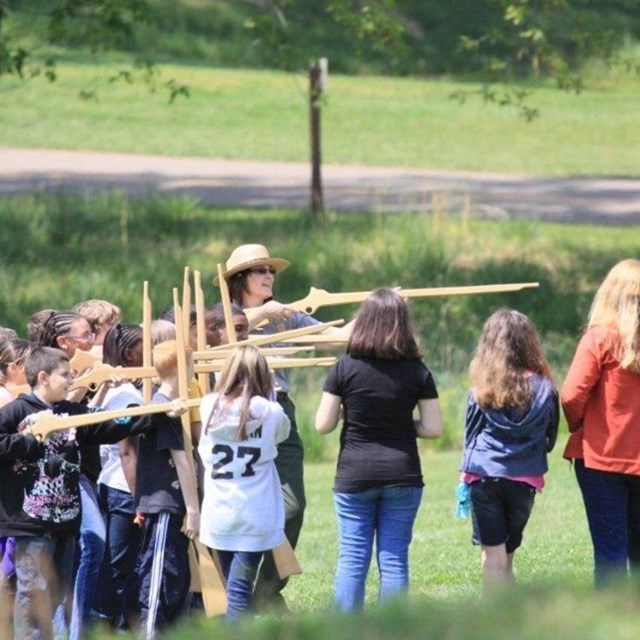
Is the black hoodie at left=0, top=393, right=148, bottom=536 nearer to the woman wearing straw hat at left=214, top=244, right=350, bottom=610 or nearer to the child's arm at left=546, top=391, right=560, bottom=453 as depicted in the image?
the woman wearing straw hat at left=214, top=244, right=350, bottom=610

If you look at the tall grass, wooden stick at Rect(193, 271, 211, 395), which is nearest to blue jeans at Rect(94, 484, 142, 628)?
wooden stick at Rect(193, 271, 211, 395)

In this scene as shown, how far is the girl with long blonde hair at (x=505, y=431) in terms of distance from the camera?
663cm

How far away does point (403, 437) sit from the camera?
260 inches

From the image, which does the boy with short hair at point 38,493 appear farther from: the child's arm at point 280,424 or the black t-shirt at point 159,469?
the child's arm at point 280,424

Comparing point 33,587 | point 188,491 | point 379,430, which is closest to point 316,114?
point 379,430

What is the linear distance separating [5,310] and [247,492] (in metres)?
12.8

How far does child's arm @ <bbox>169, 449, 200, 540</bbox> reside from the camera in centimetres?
647

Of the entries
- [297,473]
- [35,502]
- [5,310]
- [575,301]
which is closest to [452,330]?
[575,301]

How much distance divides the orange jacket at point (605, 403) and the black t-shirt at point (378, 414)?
623 millimetres

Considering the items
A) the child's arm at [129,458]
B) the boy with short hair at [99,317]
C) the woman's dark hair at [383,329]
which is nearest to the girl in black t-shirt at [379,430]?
the woman's dark hair at [383,329]

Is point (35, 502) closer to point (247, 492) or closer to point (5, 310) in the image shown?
point (247, 492)

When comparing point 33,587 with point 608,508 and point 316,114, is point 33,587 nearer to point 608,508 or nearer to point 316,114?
point 608,508

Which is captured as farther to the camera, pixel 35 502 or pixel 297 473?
pixel 297 473

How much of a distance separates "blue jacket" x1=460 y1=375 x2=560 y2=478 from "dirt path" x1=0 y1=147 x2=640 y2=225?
52.7 ft
